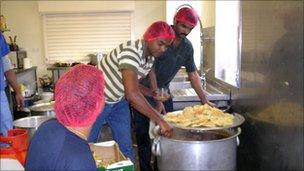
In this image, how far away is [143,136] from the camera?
262 cm

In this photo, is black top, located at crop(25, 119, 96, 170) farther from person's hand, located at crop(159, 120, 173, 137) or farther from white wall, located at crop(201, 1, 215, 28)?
white wall, located at crop(201, 1, 215, 28)

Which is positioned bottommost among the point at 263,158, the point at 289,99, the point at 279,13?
the point at 263,158

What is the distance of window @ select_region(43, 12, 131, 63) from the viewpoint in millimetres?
5898

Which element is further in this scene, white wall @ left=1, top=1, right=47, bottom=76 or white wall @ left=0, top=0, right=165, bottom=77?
white wall @ left=1, top=1, right=47, bottom=76

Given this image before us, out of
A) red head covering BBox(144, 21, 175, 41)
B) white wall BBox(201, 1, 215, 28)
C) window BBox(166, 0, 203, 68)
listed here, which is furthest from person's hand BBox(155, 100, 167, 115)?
window BBox(166, 0, 203, 68)

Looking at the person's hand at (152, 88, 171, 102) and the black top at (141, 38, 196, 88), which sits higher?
the black top at (141, 38, 196, 88)

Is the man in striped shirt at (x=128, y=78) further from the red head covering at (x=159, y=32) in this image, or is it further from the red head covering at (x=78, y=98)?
the red head covering at (x=78, y=98)

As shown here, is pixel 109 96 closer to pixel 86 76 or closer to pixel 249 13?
pixel 249 13

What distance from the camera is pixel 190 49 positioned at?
8.35 feet

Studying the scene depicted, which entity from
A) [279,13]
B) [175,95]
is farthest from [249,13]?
[175,95]

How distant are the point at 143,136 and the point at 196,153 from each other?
1.03m

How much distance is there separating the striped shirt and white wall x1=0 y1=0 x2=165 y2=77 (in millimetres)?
3790

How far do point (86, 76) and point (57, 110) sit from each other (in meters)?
0.14

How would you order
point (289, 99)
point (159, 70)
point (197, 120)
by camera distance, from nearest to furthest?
1. point (289, 99)
2. point (197, 120)
3. point (159, 70)
